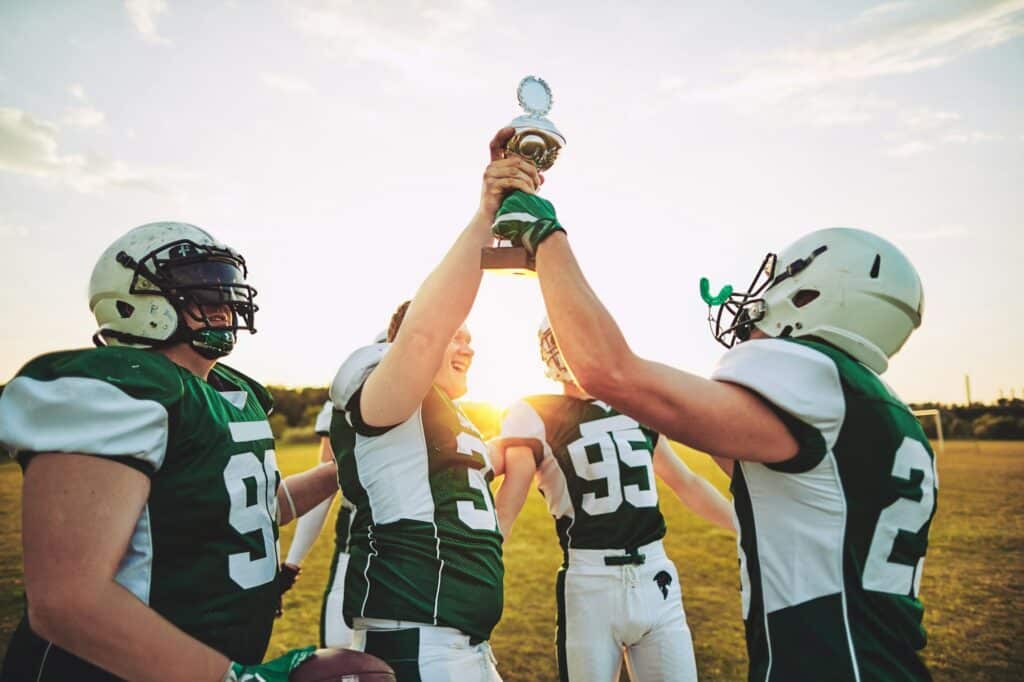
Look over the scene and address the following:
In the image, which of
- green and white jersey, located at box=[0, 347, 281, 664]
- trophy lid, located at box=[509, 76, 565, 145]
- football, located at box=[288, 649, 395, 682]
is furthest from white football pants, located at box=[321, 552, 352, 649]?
trophy lid, located at box=[509, 76, 565, 145]

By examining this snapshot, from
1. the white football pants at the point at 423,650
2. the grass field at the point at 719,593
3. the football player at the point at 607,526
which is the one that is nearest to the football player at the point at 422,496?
the white football pants at the point at 423,650

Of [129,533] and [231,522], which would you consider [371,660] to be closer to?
[231,522]

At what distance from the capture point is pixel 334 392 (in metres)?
2.68

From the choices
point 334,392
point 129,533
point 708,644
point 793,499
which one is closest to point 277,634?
point 708,644

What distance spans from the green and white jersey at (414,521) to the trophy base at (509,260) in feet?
2.42

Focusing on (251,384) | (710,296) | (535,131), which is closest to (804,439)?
(710,296)

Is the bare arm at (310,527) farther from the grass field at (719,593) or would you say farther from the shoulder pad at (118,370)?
the shoulder pad at (118,370)

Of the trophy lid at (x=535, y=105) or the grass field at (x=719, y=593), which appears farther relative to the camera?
the grass field at (x=719, y=593)

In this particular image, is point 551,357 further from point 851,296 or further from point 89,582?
point 89,582

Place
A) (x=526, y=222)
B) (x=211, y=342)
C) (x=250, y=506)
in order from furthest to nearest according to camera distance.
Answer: (x=211, y=342), (x=250, y=506), (x=526, y=222)

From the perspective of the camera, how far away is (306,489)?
323 centimetres

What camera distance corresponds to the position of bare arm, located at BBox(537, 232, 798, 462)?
188 cm

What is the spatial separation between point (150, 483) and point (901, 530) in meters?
2.21

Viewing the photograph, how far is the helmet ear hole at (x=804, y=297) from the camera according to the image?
2289 mm
